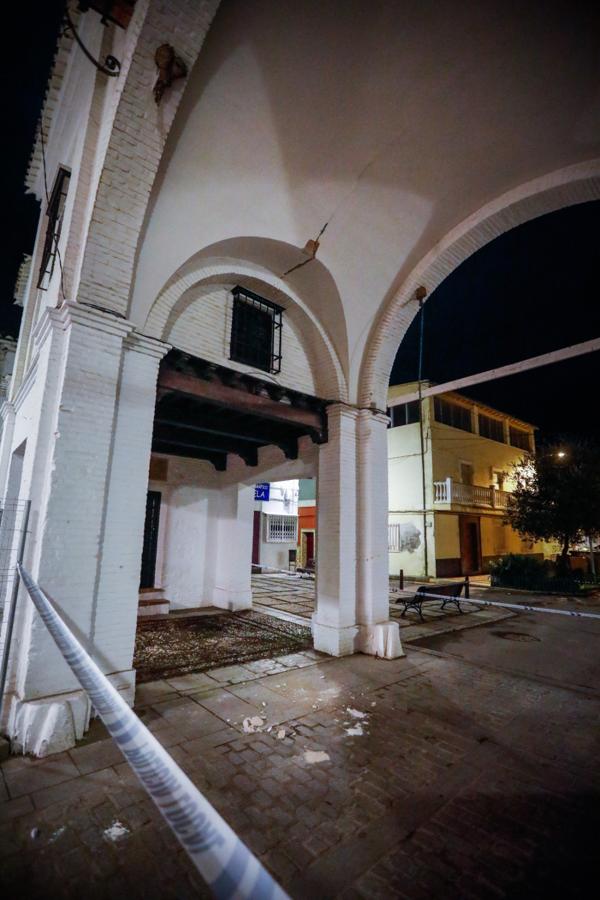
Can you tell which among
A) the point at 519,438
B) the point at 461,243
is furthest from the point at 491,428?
the point at 461,243

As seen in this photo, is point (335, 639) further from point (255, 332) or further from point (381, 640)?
point (255, 332)

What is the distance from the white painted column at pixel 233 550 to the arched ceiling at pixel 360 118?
6.58 m

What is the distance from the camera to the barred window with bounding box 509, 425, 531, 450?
25530mm

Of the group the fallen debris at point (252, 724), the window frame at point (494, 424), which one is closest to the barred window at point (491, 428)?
the window frame at point (494, 424)

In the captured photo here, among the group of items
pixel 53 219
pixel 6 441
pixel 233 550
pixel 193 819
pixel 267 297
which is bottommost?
pixel 193 819

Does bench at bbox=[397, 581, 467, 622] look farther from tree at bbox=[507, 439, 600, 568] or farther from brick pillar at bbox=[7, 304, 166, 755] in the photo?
tree at bbox=[507, 439, 600, 568]

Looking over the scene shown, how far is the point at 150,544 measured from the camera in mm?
10273

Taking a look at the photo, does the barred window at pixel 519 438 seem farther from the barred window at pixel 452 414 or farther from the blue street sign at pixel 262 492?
the blue street sign at pixel 262 492

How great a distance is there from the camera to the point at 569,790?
10.7 feet

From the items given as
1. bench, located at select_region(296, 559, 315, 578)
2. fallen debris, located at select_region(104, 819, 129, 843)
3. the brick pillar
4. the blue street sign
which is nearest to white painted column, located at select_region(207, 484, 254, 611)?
the brick pillar

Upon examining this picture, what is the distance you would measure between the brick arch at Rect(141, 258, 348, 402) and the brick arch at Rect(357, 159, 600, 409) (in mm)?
648

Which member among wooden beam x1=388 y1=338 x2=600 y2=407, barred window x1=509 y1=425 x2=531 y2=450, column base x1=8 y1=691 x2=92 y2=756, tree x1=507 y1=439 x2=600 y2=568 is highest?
barred window x1=509 y1=425 x2=531 y2=450

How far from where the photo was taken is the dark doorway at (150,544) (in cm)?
1021

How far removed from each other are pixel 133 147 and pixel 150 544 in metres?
8.40
